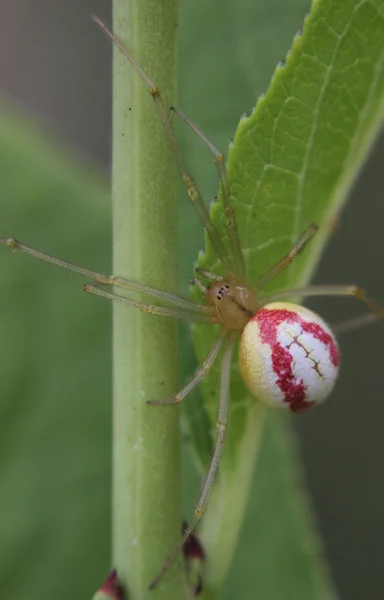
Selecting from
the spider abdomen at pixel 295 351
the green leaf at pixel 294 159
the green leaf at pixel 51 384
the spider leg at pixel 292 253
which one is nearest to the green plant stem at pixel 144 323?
the green leaf at pixel 294 159

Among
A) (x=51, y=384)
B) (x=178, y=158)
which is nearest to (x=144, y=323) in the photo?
(x=178, y=158)

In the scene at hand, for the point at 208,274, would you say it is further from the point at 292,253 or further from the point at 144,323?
the point at 144,323

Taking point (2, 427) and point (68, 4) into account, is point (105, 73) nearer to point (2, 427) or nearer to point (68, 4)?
point (68, 4)

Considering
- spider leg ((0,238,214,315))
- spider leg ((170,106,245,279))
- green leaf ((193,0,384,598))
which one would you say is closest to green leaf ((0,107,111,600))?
spider leg ((0,238,214,315))

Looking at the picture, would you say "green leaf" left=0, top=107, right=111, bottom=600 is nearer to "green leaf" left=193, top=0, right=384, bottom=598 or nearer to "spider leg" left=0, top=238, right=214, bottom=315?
"spider leg" left=0, top=238, right=214, bottom=315

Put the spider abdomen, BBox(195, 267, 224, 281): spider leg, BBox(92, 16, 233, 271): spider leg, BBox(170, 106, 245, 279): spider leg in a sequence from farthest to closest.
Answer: the spider abdomen < BBox(195, 267, 224, 281): spider leg < BBox(170, 106, 245, 279): spider leg < BBox(92, 16, 233, 271): spider leg
